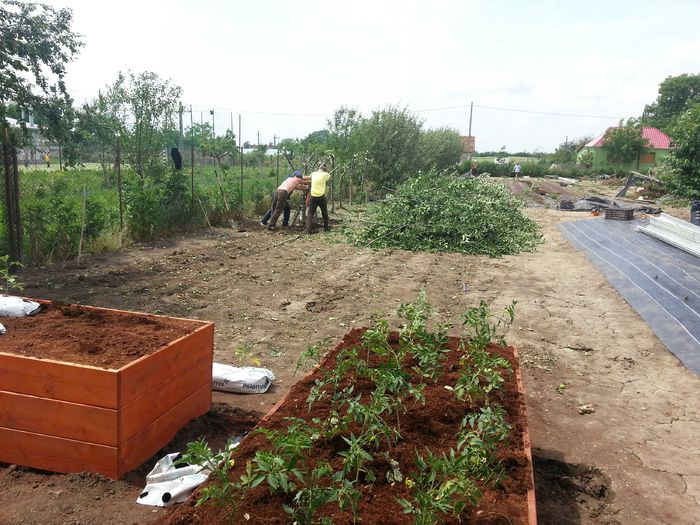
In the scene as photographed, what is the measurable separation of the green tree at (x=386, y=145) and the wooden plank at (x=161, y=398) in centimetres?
1978

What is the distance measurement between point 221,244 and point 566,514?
30.7 feet

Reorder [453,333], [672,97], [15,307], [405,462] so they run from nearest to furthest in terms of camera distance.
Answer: [405,462], [15,307], [453,333], [672,97]

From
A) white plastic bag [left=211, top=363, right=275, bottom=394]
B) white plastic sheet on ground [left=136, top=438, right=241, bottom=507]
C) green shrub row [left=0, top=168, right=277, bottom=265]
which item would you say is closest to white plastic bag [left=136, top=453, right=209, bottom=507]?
white plastic sheet on ground [left=136, top=438, right=241, bottom=507]

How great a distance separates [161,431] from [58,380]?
0.70 m

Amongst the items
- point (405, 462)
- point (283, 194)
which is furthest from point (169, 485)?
point (283, 194)

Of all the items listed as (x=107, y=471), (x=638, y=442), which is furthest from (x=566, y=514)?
(x=107, y=471)

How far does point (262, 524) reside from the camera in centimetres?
197

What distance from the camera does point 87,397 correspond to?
296 centimetres

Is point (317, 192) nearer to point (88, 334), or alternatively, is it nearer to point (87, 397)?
point (88, 334)

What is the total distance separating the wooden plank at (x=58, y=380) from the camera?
293 centimetres

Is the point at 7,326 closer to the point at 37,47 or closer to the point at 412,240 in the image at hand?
the point at 37,47

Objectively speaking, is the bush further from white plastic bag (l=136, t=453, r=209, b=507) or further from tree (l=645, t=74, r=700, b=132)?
tree (l=645, t=74, r=700, b=132)

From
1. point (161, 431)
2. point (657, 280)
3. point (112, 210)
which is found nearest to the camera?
point (161, 431)

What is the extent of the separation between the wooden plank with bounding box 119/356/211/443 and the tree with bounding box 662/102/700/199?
53.2ft
